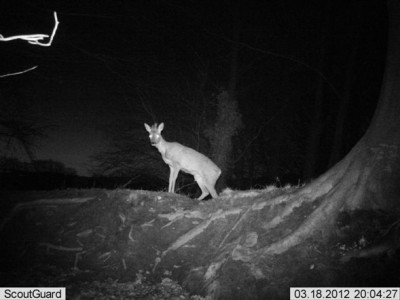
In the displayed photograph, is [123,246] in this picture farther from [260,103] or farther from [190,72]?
[260,103]

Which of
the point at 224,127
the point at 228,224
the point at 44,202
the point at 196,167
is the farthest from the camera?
the point at 224,127

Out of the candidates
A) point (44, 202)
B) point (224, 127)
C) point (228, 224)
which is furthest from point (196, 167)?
point (224, 127)

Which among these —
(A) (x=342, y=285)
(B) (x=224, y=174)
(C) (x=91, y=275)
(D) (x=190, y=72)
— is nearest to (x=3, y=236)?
(C) (x=91, y=275)

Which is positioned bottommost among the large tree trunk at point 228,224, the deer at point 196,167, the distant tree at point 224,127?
the large tree trunk at point 228,224

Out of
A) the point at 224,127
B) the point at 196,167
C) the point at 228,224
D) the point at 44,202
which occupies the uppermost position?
the point at 224,127

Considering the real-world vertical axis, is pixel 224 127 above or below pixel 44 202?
above

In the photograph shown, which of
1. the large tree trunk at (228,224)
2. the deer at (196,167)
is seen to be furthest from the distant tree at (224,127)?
the large tree trunk at (228,224)

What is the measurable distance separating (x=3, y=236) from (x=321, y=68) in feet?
54.6

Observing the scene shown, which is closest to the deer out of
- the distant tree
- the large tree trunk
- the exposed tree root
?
the large tree trunk

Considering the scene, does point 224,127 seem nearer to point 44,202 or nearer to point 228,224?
point 44,202

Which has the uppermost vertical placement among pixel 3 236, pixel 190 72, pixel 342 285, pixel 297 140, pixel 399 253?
pixel 190 72

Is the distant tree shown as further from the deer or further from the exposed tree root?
the exposed tree root

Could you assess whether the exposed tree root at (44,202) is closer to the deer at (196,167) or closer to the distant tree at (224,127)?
the deer at (196,167)

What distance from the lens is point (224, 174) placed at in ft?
53.8
